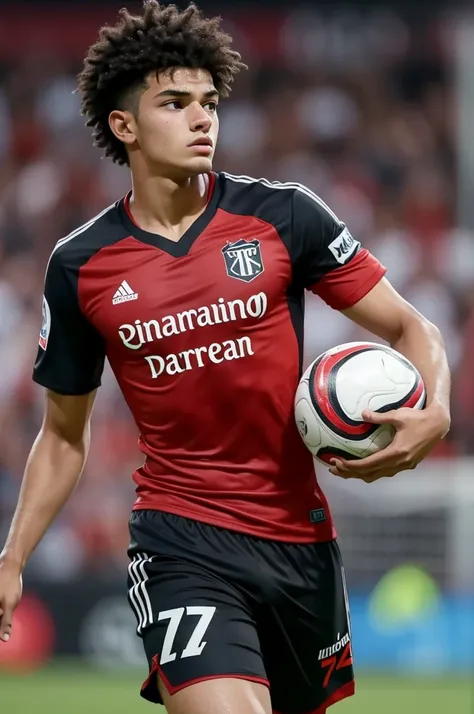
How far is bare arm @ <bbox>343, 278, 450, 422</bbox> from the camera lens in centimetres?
395

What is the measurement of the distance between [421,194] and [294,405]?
823cm

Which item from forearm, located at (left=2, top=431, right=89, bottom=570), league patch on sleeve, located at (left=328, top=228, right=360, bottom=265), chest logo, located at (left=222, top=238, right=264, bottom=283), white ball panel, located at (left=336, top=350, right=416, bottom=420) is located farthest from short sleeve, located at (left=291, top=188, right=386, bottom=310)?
forearm, located at (left=2, top=431, right=89, bottom=570)

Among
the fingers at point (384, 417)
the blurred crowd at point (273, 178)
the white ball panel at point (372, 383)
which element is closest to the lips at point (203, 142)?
the white ball panel at point (372, 383)

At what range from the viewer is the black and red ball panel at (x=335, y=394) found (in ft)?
12.5

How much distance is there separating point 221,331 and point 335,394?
42cm

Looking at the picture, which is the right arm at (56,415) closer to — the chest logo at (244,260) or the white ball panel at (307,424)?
the chest logo at (244,260)

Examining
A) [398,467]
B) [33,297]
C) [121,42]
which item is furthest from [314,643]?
[33,297]

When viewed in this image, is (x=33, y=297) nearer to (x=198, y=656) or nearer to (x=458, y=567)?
(x=458, y=567)

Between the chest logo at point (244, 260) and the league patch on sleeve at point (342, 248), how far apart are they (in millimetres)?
234

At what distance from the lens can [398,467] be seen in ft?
12.1

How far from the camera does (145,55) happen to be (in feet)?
13.9

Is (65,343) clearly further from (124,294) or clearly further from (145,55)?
(145,55)

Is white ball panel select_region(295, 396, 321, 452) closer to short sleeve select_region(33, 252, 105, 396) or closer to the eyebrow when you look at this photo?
short sleeve select_region(33, 252, 105, 396)

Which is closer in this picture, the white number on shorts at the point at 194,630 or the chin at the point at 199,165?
the white number on shorts at the point at 194,630
